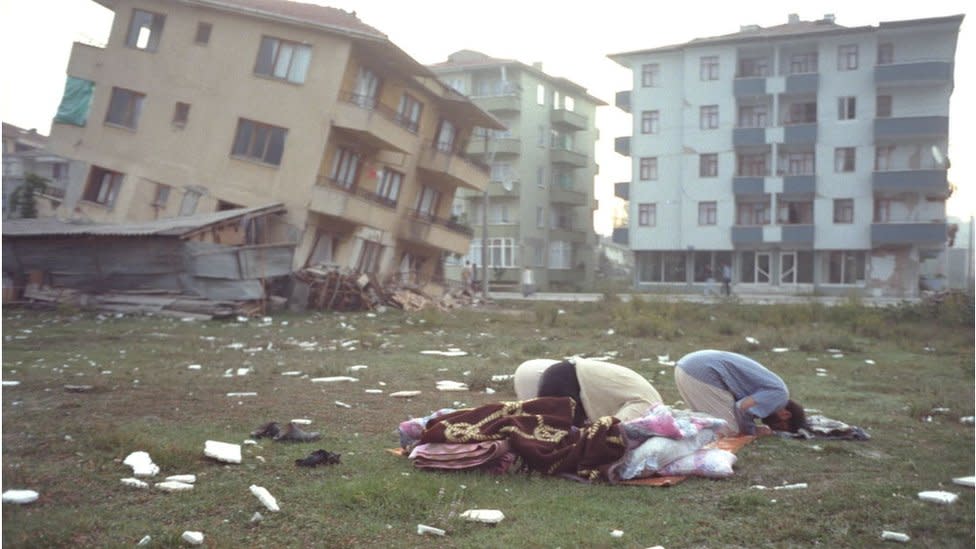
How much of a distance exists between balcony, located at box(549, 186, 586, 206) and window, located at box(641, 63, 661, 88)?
9246mm

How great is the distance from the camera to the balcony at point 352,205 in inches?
1048

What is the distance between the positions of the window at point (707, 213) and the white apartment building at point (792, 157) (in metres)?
0.05

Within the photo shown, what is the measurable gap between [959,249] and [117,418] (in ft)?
115

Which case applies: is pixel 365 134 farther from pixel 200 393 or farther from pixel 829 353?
pixel 200 393

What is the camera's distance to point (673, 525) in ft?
16.6

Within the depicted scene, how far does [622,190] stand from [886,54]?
15.3 meters

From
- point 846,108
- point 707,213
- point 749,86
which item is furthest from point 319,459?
point 707,213

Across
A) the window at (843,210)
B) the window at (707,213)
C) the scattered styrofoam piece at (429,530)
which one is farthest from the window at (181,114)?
the window at (843,210)

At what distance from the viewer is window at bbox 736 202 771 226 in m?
44.0

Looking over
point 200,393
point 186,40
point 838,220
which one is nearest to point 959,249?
point 838,220

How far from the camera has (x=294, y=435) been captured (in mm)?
7090

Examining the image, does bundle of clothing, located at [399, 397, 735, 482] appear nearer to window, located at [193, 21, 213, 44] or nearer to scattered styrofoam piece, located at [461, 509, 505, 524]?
scattered styrofoam piece, located at [461, 509, 505, 524]

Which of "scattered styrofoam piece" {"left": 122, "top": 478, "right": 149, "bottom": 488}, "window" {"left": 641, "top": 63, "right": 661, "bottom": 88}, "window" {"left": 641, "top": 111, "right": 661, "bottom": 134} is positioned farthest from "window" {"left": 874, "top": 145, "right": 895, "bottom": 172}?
"scattered styrofoam piece" {"left": 122, "top": 478, "right": 149, "bottom": 488}

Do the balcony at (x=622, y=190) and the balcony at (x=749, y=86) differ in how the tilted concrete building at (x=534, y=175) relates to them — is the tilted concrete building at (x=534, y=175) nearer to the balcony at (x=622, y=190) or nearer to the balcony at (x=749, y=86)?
the balcony at (x=622, y=190)
